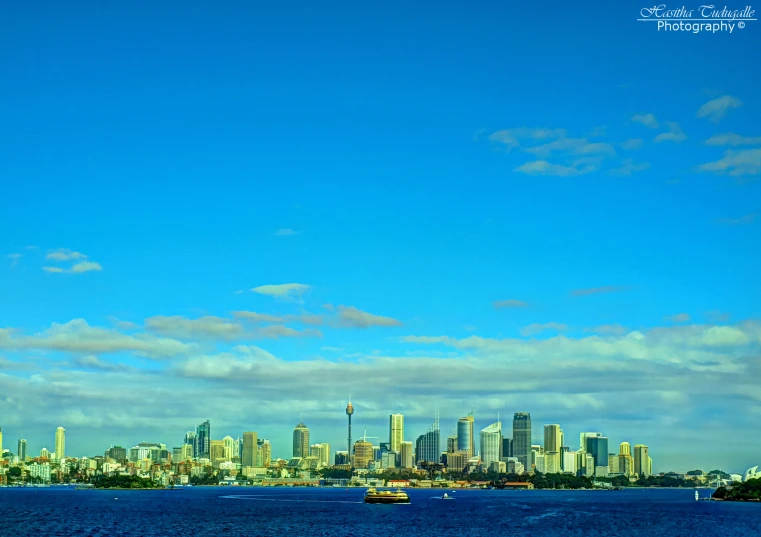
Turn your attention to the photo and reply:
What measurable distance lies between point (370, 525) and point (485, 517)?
29241 millimetres

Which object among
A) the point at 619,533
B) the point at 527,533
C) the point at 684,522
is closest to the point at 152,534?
the point at 527,533

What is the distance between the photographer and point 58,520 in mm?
135750

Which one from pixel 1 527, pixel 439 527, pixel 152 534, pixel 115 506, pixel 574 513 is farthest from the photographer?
pixel 115 506

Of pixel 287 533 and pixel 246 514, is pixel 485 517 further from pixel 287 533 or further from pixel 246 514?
pixel 287 533

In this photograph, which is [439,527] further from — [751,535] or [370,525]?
[751,535]

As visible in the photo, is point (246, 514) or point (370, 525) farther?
point (246, 514)

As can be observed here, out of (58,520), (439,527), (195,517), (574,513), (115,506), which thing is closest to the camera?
(439,527)

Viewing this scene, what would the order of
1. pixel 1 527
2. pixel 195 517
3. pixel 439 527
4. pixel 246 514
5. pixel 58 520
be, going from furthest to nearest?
pixel 246 514
pixel 195 517
pixel 58 520
pixel 439 527
pixel 1 527

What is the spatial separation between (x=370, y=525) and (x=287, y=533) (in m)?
20.8

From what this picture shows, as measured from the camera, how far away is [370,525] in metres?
130

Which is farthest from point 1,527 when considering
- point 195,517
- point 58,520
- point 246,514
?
point 246,514

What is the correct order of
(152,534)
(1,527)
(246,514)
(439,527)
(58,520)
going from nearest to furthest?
(152,534), (1,527), (439,527), (58,520), (246,514)

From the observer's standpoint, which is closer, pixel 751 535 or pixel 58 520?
pixel 751 535

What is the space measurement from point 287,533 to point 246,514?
151 feet
